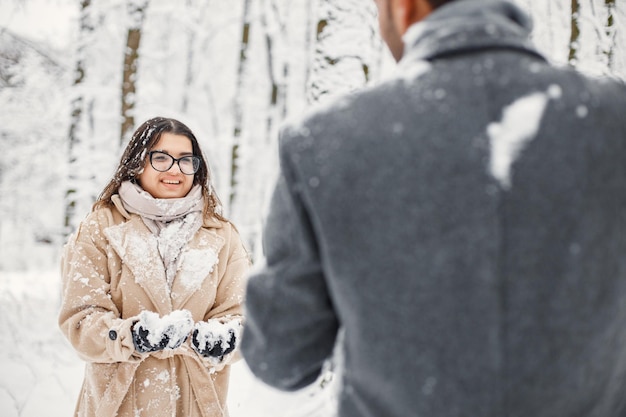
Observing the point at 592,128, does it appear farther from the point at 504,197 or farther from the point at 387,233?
the point at 387,233

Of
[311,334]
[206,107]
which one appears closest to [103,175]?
[311,334]

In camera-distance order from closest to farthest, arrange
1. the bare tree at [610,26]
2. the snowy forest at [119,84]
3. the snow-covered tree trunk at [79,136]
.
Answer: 1. the snowy forest at [119,84]
2. the bare tree at [610,26]
3. the snow-covered tree trunk at [79,136]

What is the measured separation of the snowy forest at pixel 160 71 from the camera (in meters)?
4.73

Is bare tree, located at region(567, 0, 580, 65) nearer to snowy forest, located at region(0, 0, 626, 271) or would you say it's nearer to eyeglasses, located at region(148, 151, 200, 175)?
snowy forest, located at region(0, 0, 626, 271)

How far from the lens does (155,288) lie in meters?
2.26

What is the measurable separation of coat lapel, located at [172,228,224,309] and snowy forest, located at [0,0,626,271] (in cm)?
66

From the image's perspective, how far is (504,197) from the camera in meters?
0.89

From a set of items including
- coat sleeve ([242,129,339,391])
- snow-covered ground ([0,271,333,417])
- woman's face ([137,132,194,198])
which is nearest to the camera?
coat sleeve ([242,129,339,391])

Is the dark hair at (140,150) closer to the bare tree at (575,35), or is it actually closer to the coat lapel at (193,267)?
the coat lapel at (193,267)

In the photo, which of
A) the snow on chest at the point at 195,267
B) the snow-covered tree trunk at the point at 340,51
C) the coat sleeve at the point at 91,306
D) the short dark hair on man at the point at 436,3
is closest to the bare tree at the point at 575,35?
the snow-covered tree trunk at the point at 340,51

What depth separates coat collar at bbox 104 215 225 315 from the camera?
225cm

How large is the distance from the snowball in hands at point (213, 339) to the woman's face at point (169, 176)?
0.72 meters

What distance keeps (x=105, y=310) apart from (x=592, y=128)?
203 centimetres

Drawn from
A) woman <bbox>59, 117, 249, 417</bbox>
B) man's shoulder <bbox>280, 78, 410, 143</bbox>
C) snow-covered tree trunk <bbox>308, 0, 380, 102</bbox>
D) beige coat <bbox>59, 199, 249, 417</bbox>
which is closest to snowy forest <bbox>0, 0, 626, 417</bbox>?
snow-covered tree trunk <bbox>308, 0, 380, 102</bbox>
